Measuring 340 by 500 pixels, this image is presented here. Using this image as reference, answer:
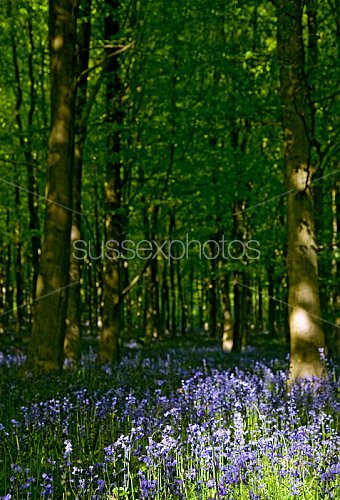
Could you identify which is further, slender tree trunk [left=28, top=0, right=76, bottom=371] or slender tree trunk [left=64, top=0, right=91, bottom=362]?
slender tree trunk [left=64, top=0, right=91, bottom=362]

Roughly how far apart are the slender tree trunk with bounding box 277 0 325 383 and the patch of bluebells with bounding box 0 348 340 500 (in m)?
0.96

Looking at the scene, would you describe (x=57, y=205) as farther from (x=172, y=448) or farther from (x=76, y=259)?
(x=172, y=448)

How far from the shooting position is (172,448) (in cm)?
505

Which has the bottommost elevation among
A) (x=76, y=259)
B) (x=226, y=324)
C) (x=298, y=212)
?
(x=298, y=212)

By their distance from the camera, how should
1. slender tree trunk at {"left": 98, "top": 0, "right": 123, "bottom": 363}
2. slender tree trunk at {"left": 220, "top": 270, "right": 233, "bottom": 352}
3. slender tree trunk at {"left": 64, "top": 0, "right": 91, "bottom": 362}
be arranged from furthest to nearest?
slender tree trunk at {"left": 220, "top": 270, "right": 233, "bottom": 352}, slender tree trunk at {"left": 98, "top": 0, "right": 123, "bottom": 363}, slender tree trunk at {"left": 64, "top": 0, "right": 91, "bottom": 362}

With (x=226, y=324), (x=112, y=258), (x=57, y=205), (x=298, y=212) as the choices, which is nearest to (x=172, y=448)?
(x=57, y=205)

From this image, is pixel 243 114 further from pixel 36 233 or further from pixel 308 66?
pixel 36 233

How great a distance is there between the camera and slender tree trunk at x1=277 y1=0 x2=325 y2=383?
9.98 meters

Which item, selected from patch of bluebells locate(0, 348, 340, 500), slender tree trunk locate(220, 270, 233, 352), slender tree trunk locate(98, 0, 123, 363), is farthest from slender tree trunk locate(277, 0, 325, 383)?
slender tree trunk locate(220, 270, 233, 352)

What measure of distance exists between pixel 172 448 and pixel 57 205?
19.2 feet

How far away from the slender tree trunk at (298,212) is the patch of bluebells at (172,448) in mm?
964

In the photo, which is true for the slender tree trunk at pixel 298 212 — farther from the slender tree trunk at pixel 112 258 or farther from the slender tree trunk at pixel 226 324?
the slender tree trunk at pixel 226 324

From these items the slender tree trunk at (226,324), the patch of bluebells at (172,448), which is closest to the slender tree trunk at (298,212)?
the patch of bluebells at (172,448)

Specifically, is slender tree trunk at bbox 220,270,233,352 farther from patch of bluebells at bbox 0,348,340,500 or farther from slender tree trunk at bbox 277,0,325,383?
patch of bluebells at bbox 0,348,340,500
